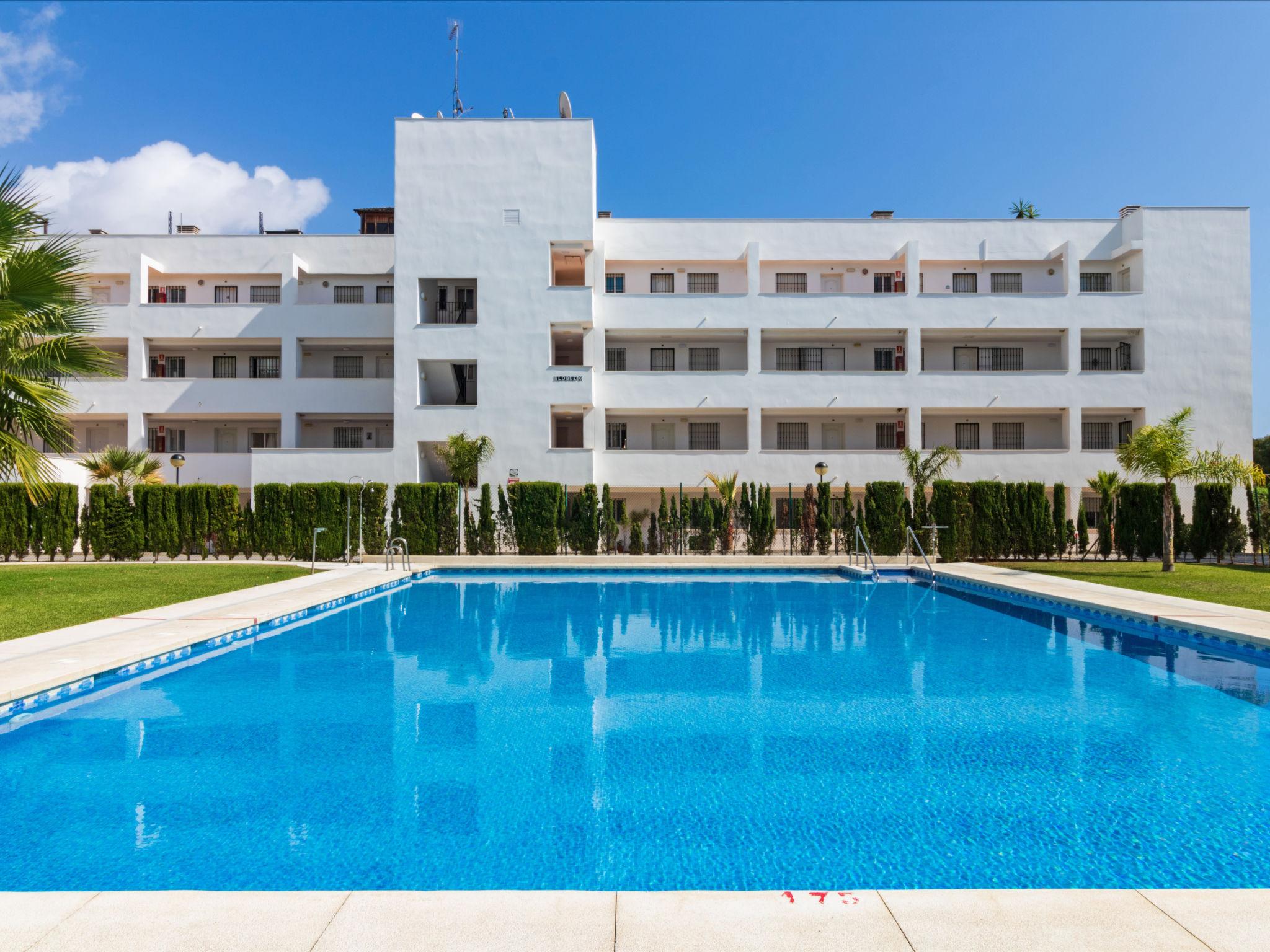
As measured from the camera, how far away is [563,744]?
6.27 meters

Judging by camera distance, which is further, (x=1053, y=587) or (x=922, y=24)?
(x=922, y=24)

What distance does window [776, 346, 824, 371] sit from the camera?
30531 millimetres

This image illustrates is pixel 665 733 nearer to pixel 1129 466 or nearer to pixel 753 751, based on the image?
pixel 753 751

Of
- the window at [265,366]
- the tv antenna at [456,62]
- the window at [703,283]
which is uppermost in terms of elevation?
the tv antenna at [456,62]

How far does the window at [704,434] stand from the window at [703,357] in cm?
223

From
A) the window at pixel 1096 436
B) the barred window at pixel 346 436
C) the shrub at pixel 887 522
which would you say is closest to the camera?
the shrub at pixel 887 522

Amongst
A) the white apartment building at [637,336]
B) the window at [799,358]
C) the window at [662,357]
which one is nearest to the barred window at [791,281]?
the white apartment building at [637,336]

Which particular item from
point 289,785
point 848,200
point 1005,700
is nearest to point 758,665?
point 1005,700

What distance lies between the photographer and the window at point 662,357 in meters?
30.3

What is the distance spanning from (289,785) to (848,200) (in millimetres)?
34435

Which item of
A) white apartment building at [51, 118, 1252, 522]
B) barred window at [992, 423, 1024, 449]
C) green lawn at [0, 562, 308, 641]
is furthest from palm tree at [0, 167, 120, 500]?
barred window at [992, 423, 1024, 449]

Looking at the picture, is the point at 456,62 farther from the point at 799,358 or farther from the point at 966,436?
the point at 966,436

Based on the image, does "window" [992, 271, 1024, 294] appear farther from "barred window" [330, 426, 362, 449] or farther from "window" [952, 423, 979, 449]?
"barred window" [330, 426, 362, 449]

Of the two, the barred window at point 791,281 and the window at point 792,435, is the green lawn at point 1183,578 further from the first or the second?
the barred window at point 791,281
